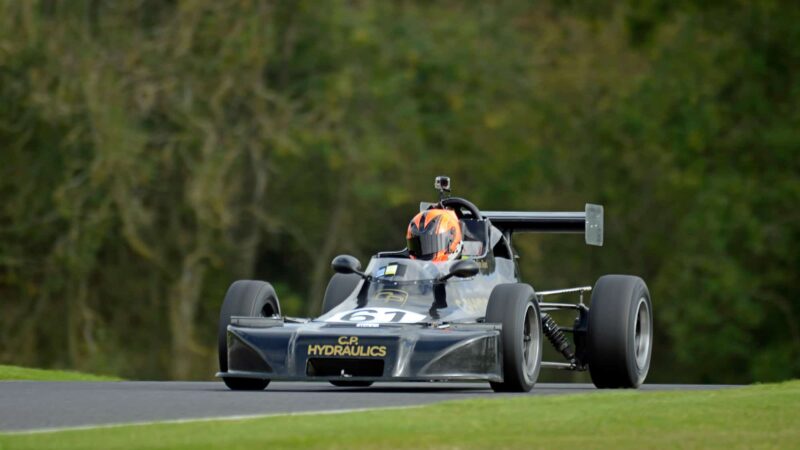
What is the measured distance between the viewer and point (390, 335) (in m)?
16.2

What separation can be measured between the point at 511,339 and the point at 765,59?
30940 mm

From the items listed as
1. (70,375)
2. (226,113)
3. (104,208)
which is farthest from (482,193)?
(70,375)

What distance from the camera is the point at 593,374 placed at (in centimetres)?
1823

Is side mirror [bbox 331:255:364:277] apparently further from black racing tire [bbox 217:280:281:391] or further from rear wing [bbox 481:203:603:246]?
rear wing [bbox 481:203:603:246]

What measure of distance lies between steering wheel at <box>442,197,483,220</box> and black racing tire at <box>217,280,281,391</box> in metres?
2.11

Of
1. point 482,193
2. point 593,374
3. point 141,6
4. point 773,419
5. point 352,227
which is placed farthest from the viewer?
point 482,193

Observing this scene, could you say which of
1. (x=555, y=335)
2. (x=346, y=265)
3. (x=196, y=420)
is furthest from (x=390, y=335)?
(x=196, y=420)

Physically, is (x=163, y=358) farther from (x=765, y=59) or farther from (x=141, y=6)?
(x=765, y=59)

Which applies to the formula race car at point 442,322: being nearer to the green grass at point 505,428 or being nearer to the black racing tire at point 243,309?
the black racing tire at point 243,309

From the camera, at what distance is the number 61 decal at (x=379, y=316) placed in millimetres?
17125

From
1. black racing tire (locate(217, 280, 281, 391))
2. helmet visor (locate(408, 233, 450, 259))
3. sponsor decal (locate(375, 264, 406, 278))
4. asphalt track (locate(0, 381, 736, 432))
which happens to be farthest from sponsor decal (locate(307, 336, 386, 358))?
helmet visor (locate(408, 233, 450, 259))

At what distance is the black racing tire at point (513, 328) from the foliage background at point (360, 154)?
2161 centimetres

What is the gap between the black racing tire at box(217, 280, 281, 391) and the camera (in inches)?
688

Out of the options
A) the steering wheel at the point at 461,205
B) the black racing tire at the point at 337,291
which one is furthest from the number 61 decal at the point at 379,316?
the black racing tire at the point at 337,291
